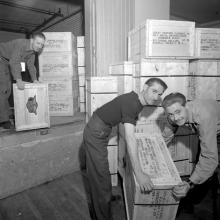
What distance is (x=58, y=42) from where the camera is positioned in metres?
3.38

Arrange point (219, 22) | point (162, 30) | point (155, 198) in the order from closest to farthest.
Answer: point (155, 198), point (162, 30), point (219, 22)

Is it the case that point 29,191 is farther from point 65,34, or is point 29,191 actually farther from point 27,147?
point 65,34

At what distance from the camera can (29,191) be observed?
2.74 m

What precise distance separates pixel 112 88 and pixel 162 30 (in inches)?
34.0

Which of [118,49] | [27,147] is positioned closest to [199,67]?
[118,49]

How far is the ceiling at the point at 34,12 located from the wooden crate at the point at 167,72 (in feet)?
12.4

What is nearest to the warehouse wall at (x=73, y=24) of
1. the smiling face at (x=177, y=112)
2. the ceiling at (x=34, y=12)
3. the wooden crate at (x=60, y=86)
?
the ceiling at (x=34, y=12)

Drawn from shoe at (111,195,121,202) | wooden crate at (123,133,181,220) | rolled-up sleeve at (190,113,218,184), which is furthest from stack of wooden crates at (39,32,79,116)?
rolled-up sleeve at (190,113,218,184)

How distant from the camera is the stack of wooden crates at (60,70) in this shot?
3377 mm

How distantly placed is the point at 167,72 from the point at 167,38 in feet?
1.26

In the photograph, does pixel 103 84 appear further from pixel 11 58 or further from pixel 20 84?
pixel 11 58

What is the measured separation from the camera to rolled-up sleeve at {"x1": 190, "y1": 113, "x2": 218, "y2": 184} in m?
1.68

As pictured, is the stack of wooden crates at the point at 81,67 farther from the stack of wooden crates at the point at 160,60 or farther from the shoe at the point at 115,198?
the shoe at the point at 115,198

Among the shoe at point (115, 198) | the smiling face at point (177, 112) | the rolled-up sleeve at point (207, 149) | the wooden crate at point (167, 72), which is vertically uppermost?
the wooden crate at point (167, 72)
